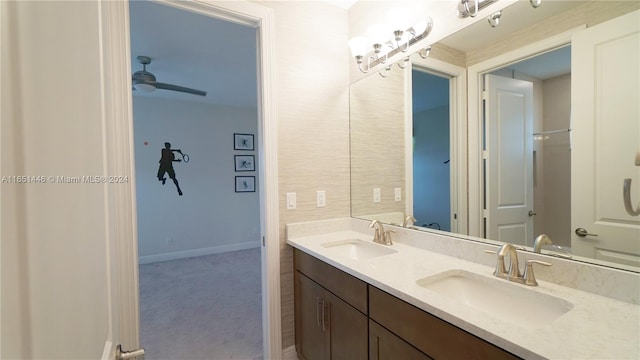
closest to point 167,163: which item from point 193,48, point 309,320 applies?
point 193,48

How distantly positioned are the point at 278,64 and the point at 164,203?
3.49 m

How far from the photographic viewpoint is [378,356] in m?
1.10

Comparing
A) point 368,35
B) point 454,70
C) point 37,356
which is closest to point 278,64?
point 368,35

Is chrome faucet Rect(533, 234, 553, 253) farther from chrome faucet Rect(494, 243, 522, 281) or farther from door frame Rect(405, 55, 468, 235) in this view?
door frame Rect(405, 55, 468, 235)

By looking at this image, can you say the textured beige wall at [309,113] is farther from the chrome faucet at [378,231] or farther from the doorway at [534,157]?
the doorway at [534,157]

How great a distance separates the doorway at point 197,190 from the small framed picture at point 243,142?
0.04 meters

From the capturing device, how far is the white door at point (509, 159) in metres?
1.15

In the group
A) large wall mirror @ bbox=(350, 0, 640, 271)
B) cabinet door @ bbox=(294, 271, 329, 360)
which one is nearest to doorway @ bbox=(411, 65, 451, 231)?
large wall mirror @ bbox=(350, 0, 640, 271)

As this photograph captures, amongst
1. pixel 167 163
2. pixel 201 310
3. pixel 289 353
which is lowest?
pixel 201 310

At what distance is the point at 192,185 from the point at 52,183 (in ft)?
14.8

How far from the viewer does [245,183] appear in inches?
197

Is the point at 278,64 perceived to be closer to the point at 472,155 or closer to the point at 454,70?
the point at 454,70

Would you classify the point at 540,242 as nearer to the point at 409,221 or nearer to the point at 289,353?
the point at 409,221

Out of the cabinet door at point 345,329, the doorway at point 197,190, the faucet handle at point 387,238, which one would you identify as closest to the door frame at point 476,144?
the faucet handle at point 387,238
